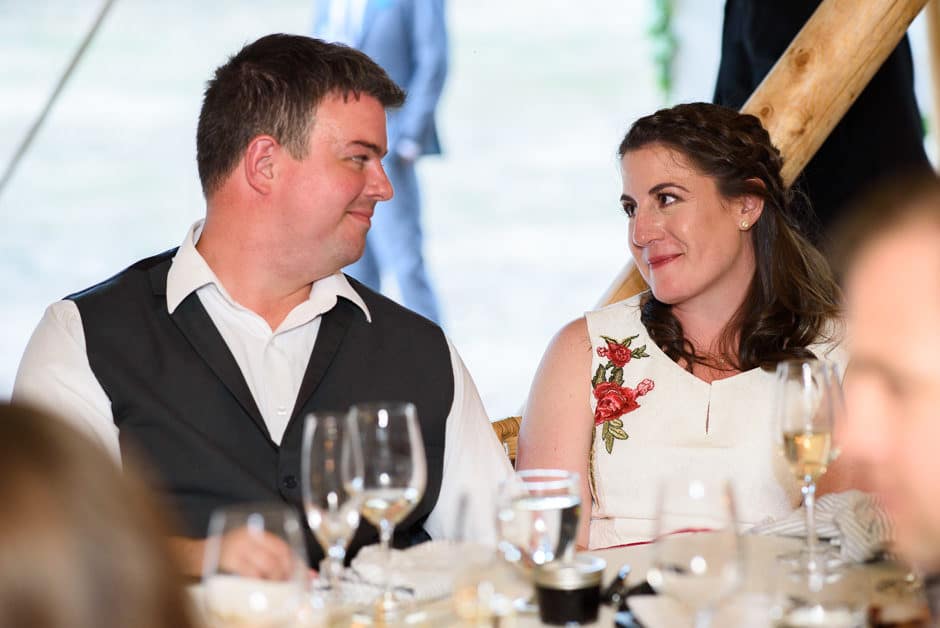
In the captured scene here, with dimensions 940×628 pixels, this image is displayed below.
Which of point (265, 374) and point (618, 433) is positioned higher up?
point (265, 374)

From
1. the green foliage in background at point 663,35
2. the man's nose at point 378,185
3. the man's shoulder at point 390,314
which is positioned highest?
the green foliage in background at point 663,35

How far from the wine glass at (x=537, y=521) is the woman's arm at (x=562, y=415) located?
105 cm

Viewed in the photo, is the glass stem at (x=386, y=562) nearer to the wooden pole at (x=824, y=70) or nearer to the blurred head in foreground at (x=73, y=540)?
the blurred head in foreground at (x=73, y=540)

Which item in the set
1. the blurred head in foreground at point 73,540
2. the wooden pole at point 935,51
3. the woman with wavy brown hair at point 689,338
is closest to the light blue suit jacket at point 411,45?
the wooden pole at point 935,51

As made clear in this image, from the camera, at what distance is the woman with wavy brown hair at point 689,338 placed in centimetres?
247

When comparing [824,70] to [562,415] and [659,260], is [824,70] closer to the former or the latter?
[659,260]

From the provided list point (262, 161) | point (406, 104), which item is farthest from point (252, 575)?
point (406, 104)

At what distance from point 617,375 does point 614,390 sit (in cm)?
4

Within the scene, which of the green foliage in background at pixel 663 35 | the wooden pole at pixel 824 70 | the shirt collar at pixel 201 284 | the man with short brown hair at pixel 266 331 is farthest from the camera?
the green foliage in background at pixel 663 35

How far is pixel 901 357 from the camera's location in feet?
3.83

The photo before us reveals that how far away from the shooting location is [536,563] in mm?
1428

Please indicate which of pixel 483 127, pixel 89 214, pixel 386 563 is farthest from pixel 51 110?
pixel 386 563

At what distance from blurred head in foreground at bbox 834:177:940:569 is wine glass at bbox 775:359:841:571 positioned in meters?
0.43

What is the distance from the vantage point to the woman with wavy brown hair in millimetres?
2467
